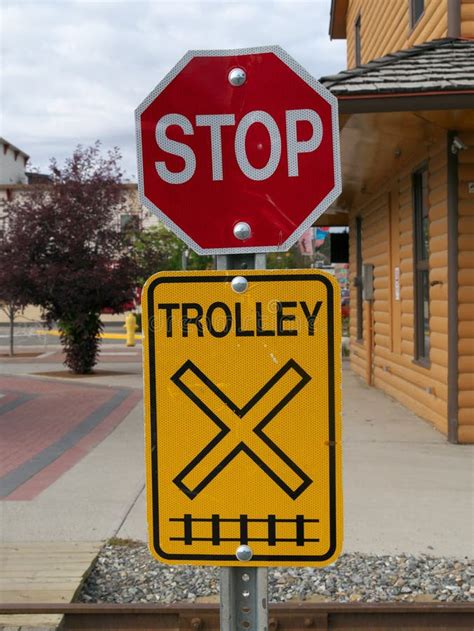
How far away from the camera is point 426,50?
8680 mm

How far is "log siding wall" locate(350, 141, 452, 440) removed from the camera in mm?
8852

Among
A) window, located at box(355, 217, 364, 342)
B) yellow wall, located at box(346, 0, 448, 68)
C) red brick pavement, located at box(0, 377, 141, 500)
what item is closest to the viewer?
red brick pavement, located at box(0, 377, 141, 500)

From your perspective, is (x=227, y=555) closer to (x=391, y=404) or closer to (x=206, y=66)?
(x=206, y=66)

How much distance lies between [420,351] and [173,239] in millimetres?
21611

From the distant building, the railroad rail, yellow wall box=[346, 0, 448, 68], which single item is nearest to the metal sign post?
the railroad rail

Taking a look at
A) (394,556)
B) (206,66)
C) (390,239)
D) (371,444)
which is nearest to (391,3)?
(390,239)

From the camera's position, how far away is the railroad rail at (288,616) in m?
4.02

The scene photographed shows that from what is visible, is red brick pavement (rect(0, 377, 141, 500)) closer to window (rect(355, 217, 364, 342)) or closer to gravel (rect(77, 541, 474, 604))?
gravel (rect(77, 541, 474, 604))

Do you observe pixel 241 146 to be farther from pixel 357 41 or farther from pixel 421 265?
pixel 357 41

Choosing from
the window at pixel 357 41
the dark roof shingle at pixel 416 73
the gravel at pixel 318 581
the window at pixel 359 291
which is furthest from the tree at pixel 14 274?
the gravel at pixel 318 581

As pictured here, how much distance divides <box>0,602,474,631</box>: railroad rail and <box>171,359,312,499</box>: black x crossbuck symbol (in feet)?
6.53

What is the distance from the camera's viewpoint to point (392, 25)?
1252 centimetres

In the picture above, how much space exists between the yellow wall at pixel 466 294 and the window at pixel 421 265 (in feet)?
4.67

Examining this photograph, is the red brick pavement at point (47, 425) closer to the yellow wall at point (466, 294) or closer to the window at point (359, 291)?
the yellow wall at point (466, 294)
